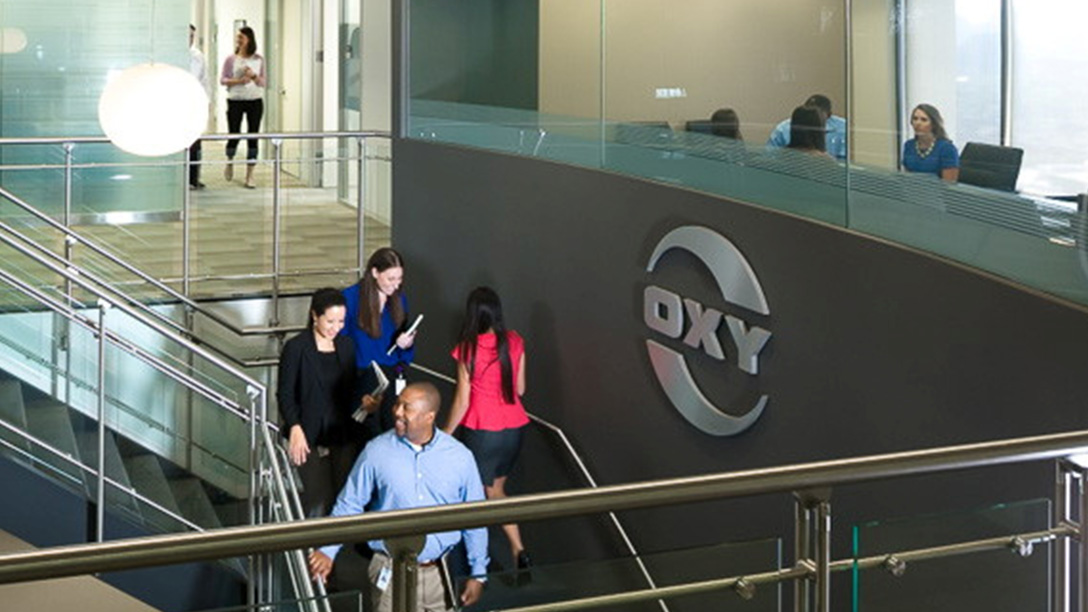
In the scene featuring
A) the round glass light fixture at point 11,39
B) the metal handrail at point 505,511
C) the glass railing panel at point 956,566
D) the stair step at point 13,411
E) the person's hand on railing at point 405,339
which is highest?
the round glass light fixture at point 11,39

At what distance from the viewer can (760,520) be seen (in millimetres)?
6332

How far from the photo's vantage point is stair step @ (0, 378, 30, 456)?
696 centimetres

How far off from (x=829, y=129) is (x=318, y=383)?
226cm

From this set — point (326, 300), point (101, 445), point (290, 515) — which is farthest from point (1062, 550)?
point (101, 445)

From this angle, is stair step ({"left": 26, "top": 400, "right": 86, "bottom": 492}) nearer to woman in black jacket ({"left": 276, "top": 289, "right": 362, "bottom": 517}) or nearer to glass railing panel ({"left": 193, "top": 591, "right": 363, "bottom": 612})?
woman in black jacket ({"left": 276, "top": 289, "right": 362, "bottom": 517})

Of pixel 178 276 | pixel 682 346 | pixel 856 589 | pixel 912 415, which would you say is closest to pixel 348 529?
pixel 856 589

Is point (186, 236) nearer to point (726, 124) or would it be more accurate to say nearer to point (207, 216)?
point (207, 216)

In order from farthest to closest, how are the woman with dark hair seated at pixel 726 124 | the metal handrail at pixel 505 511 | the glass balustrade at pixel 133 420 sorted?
the glass balustrade at pixel 133 420, the woman with dark hair seated at pixel 726 124, the metal handrail at pixel 505 511

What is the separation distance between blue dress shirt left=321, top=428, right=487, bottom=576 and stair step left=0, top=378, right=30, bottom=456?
6.31 ft

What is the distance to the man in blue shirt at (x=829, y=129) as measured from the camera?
235 inches

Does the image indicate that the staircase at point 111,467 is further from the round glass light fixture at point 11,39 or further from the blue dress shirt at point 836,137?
the round glass light fixture at point 11,39

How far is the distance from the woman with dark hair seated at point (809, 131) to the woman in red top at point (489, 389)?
1.60 meters

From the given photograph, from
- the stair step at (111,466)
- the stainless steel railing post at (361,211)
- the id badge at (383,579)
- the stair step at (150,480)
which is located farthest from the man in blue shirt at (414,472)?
the stainless steel railing post at (361,211)

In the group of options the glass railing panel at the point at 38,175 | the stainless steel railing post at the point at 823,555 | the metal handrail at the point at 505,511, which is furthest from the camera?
the glass railing panel at the point at 38,175
